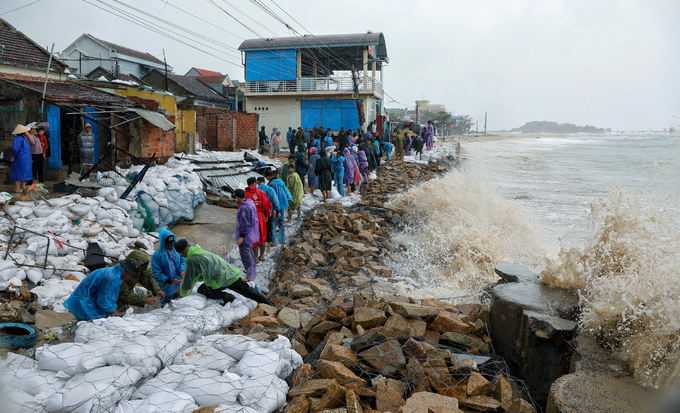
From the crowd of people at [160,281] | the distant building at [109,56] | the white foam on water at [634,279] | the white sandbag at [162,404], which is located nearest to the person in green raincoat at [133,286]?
the crowd of people at [160,281]

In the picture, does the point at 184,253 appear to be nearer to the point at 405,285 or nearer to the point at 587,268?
the point at 405,285

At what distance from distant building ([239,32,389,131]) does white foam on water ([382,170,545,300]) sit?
1460cm

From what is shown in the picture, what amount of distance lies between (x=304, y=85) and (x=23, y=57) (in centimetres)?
1754

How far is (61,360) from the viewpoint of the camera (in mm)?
3129

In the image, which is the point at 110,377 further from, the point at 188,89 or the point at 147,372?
the point at 188,89

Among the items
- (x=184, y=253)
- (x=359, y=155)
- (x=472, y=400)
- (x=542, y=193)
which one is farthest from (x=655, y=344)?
(x=542, y=193)

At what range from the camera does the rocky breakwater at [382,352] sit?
2.97m

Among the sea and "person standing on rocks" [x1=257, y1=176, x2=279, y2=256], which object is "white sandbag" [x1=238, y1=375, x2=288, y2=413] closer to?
the sea

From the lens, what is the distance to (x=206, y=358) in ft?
11.1

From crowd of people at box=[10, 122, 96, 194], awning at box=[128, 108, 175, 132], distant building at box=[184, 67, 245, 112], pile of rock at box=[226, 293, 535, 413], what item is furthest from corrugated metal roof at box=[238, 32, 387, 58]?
pile of rock at box=[226, 293, 535, 413]

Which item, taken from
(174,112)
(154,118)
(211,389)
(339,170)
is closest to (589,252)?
(211,389)

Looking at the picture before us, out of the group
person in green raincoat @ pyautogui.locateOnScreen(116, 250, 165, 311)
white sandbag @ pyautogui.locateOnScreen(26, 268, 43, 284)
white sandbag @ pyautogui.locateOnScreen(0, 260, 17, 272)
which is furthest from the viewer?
white sandbag @ pyautogui.locateOnScreen(26, 268, 43, 284)

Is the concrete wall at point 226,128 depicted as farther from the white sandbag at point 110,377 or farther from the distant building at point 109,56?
the white sandbag at point 110,377

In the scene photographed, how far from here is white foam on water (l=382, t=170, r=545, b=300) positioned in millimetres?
6773
